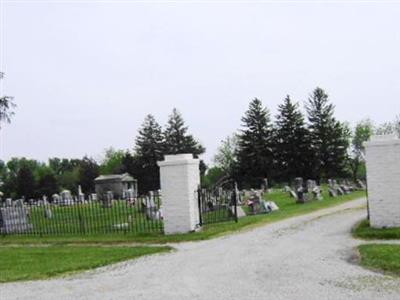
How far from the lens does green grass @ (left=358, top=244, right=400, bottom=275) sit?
9.46 meters

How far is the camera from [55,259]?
13.7 metres

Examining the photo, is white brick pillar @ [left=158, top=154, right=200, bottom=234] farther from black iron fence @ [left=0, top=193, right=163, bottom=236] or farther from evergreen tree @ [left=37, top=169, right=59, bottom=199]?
evergreen tree @ [left=37, top=169, right=59, bottom=199]

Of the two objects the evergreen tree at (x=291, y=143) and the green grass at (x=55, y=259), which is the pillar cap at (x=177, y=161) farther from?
the evergreen tree at (x=291, y=143)

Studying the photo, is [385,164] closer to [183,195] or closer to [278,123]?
[183,195]

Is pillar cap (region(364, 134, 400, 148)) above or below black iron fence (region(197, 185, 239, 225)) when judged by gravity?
above

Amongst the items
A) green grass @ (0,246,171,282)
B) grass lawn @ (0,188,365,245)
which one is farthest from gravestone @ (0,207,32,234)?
green grass @ (0,246,171,282)

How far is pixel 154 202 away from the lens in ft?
78.2

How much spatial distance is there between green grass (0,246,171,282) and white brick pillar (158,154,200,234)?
101 inches

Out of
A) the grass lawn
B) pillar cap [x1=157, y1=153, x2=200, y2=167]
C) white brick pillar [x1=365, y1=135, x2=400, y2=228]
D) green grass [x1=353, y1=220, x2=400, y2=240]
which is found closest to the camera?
green grass [x1=353, y1=220, x2=400, y2=240]

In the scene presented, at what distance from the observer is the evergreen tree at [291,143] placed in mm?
67812

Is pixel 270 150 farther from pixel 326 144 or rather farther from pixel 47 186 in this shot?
pixel 47 186

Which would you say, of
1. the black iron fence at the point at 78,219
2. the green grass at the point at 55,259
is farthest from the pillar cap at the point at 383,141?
the black iron fence at the point at 78,219

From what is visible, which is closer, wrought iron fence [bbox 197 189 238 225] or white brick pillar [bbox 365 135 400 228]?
white brick pillar [bbox 365 135 400 228]

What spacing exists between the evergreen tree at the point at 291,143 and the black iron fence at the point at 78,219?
138 ft
